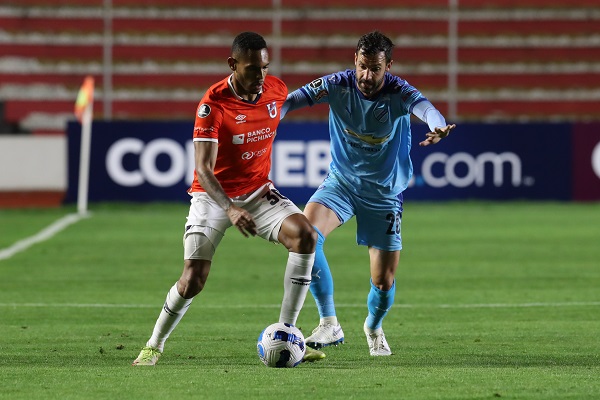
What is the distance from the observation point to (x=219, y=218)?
7188mm

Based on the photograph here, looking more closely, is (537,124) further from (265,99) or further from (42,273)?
(265,99)

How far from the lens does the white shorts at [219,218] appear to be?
23.4ft

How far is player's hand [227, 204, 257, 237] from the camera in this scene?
6.57 meters

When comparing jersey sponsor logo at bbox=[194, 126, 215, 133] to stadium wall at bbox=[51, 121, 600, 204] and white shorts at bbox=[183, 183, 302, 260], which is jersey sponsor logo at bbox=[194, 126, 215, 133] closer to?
→ white shorts at bbox=[183, 183, 302, 260]

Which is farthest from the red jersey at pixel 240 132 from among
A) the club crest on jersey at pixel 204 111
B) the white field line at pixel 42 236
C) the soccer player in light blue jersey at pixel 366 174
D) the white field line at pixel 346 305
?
the white field line at pixel 42 236

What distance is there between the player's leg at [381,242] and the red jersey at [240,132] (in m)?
0.87

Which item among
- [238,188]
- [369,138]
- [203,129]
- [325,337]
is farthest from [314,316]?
[203,129]

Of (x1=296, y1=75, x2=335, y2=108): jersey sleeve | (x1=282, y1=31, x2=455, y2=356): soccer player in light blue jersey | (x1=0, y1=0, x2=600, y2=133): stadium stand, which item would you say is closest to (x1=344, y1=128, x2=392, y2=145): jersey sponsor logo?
(x1=282, y1=31, x2=455, y2=356): soccer player in light blue jersey

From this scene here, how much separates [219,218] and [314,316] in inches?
94.2

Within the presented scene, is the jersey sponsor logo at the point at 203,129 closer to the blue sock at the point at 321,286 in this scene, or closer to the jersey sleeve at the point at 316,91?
the jersey sleeve at the point at 316,91

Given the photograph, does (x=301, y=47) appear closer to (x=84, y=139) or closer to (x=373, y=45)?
(x=84, y=139)

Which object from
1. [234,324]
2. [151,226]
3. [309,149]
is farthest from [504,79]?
[234,324]

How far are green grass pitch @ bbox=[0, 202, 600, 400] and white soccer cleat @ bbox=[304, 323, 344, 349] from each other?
0.10m

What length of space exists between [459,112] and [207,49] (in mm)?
5555
